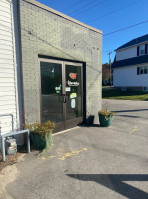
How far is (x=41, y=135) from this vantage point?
3705 millimetres

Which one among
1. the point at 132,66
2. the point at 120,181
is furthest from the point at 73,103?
the point at 132,66

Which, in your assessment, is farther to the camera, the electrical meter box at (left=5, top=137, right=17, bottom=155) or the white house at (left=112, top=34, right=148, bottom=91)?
the white house at (left=112, top=34, right=148, bottom=91)

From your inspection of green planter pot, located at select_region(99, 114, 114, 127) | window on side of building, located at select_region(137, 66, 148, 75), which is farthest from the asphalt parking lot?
window on side of building, located at select_region(137, 66, 148, 75)

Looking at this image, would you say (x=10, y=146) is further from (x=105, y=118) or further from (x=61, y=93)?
(x=105, y=118)

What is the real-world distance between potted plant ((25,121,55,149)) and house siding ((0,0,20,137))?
63cm

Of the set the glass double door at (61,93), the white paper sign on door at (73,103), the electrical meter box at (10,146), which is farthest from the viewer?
the white paper sign on door at (73,103)

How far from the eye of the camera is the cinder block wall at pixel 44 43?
4090 mm

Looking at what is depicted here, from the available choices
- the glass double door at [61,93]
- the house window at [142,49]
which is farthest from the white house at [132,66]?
the glass double door at [61,93]

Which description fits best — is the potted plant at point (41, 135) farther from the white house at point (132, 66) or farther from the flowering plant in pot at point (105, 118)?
the white house at point (132, 66)

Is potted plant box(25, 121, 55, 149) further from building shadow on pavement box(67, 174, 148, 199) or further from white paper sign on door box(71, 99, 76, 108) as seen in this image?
white paper sign on door box(71, 99, 76, 108)

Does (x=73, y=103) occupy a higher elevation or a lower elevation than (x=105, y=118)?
higher

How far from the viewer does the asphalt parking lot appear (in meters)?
2.40

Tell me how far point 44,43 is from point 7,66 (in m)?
1.34

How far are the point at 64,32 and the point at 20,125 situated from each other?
3.30m
